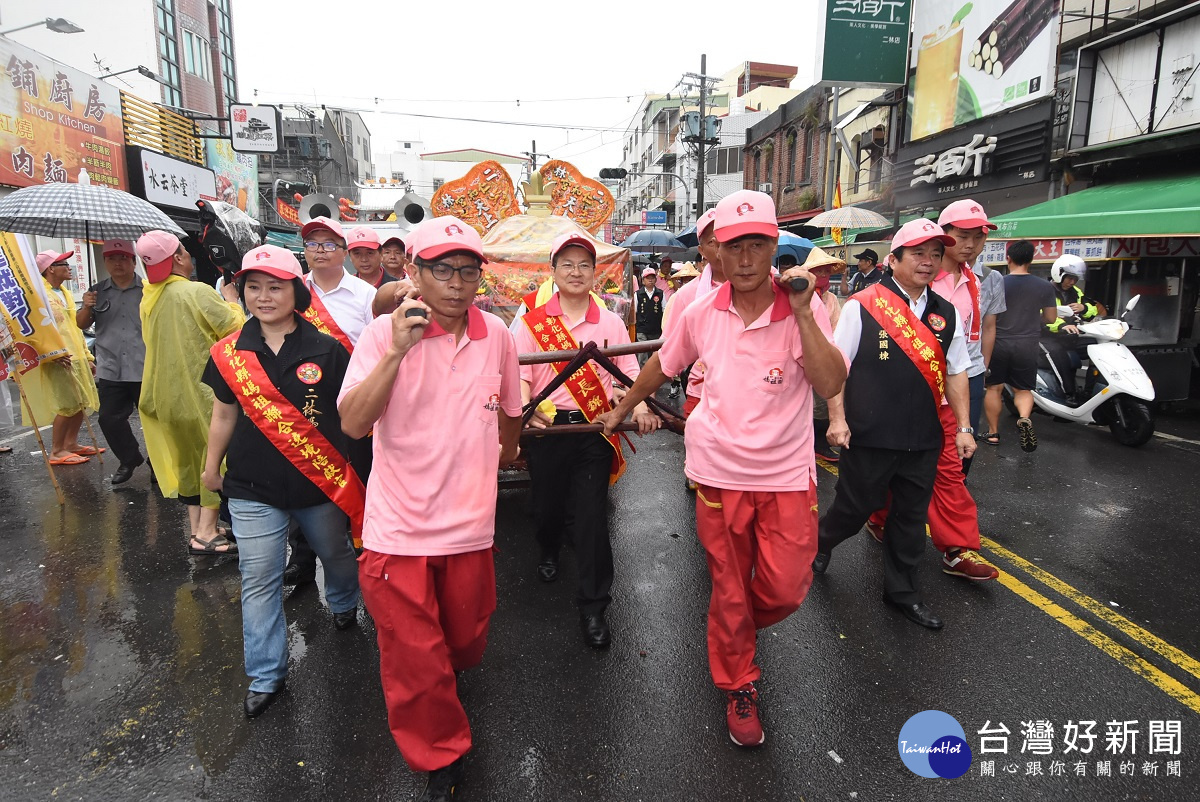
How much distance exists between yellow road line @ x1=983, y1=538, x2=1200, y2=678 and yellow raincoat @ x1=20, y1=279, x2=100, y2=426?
7.25 metres

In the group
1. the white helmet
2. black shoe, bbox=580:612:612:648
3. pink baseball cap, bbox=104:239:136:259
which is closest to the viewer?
black shoe, bbox=580:612:612:648

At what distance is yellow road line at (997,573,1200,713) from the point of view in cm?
292

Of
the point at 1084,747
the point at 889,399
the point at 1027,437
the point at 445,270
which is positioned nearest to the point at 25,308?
the point at 445,270

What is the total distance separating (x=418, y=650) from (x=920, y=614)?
2.51m

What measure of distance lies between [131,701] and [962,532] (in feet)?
13.5

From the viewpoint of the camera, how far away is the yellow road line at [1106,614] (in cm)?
318

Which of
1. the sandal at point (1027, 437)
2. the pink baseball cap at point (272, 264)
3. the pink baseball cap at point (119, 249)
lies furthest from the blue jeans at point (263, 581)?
the sandal at point (1027, 437)

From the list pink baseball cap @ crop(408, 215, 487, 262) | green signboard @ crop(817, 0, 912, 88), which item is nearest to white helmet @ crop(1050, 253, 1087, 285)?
pink baseball cap @ crop(408, 215, 487, 262)

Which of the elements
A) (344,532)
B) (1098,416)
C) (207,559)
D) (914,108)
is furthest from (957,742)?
(914,108)

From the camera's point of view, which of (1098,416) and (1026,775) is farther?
(1098,416)

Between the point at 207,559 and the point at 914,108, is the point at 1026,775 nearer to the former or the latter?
the point at 207,559

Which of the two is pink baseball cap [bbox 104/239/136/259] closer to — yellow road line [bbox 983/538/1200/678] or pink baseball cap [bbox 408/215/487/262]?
pink baseball cap [bbox 408/215/487/262]

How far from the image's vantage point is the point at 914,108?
639 inches

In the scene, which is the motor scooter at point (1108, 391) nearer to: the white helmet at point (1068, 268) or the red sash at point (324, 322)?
the white helmet at point (1068, 268)
